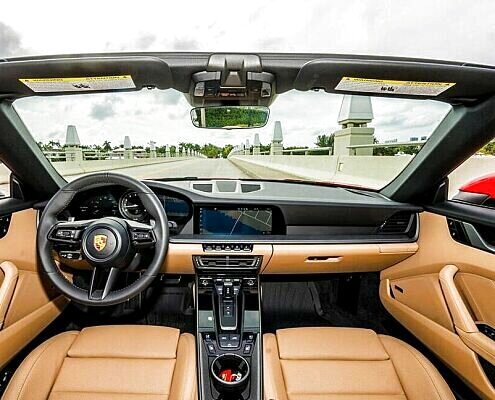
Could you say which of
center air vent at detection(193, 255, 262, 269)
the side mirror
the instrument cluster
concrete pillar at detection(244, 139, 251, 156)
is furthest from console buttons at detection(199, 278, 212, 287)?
the side mirror

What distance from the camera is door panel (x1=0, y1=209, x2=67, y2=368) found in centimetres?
203

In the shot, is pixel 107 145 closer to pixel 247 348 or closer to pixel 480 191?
pixel 247 348

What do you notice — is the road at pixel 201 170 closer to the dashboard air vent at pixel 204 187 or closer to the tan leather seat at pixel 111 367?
the dashboard air vent at pixel 204 187

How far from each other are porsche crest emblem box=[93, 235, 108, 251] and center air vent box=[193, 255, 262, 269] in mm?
740

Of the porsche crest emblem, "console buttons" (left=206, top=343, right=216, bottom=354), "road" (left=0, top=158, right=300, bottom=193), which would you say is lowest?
"console buttons" (left=206, top=343, right=216, bottom=354)

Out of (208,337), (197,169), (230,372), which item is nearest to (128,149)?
(197,169)

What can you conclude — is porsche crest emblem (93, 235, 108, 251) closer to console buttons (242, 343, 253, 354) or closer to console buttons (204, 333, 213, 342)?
console buttons (204, 333, 213, 342)

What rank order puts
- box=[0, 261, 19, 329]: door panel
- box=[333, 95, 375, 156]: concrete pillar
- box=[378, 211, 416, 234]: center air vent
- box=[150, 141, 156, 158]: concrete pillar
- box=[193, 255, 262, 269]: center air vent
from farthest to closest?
1. box=[150, 141, 156, 158]: concrete pillar
2. box=[378, 211, 416, 234]: center air vent
3. box=[193, 255, 262, 269]: center air vent
4. box=[333, 95, 375, 156]: concrete pillar
5. box=[0, 261, 19, 329]: door panel

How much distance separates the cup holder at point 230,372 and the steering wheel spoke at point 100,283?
0.65m

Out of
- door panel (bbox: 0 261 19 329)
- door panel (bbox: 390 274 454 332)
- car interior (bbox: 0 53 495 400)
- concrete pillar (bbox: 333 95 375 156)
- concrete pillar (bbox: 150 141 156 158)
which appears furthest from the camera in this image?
concrete pillar (bbox: 150 141 156 158)

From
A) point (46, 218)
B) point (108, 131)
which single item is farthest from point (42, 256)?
point (108, 131)

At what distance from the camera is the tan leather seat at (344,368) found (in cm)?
179

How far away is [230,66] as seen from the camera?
1513 mm

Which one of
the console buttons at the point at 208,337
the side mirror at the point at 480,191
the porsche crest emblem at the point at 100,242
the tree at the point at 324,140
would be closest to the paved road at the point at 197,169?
the tree at the point at 324,140
